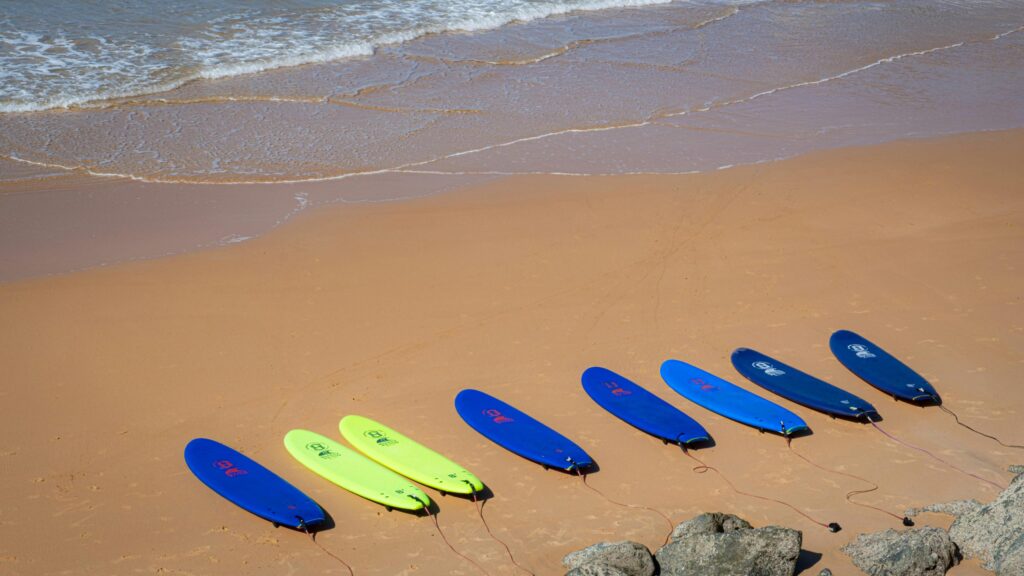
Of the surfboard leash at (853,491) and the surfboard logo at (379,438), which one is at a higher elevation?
the surfboard logo at (379,438)

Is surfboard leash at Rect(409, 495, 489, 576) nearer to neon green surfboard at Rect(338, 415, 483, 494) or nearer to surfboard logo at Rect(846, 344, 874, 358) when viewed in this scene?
neon green surfboard at Rect(338, 415, 483, 494)

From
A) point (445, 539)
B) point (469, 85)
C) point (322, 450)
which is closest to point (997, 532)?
point (445, 539)

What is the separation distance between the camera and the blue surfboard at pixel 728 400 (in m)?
6.67

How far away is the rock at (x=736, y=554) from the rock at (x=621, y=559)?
12cm

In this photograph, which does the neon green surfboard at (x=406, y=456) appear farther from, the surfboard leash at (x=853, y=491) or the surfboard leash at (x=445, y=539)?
the surfboard leash at (x=853, y=491)

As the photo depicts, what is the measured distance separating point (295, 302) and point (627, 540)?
3.72 metres

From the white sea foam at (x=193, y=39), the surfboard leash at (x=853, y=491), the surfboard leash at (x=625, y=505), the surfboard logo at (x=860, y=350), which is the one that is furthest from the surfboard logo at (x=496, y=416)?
the white sea foam at (x=193, y=39)

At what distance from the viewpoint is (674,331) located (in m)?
7.90

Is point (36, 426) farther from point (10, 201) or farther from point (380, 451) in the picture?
point (10, 201)

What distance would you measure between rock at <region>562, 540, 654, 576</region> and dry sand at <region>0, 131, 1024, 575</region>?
0.87ft

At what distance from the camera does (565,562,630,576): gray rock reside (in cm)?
491

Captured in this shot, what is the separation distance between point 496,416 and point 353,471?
41.9 inches

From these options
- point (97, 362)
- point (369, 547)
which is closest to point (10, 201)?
point (97, 362)

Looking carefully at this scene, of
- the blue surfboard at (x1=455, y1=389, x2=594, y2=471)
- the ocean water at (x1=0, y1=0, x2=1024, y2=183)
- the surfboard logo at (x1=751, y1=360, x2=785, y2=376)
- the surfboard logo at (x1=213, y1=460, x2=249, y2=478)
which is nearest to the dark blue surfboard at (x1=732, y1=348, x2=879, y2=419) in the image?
the surfboard logo at (x1=751, y1=360, x2=785, y2=376)
